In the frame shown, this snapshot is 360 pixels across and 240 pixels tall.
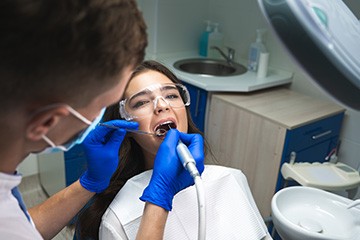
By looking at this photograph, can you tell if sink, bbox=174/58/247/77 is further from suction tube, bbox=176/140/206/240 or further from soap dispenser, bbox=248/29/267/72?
suction tube, bbox=176/140/206/240

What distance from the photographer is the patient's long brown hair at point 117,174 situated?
1.32m

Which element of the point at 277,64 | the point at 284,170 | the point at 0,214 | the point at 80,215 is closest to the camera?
the point at 0,214

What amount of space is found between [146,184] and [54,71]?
911 mm

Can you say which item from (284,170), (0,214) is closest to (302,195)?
(284,170)

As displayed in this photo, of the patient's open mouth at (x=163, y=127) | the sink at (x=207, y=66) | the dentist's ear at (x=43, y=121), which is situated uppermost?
the dentist's ear at (x=43, y=121)

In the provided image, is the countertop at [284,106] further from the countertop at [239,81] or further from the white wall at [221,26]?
the white wall at [221,26]

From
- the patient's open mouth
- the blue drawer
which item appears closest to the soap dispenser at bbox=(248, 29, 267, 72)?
the blue drawer

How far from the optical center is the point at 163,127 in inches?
53.6

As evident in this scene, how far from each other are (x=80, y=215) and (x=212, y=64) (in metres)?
1.90

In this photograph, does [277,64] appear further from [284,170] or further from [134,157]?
[134,157]

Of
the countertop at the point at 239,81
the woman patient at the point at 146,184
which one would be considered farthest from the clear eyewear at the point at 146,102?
the countertop at the point at 239,81

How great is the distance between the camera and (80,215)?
4.44 feet

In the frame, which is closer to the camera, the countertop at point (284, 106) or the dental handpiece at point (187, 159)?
the dental handpiece at point (187, 159)

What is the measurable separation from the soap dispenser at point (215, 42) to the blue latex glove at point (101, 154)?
6.19 ft
